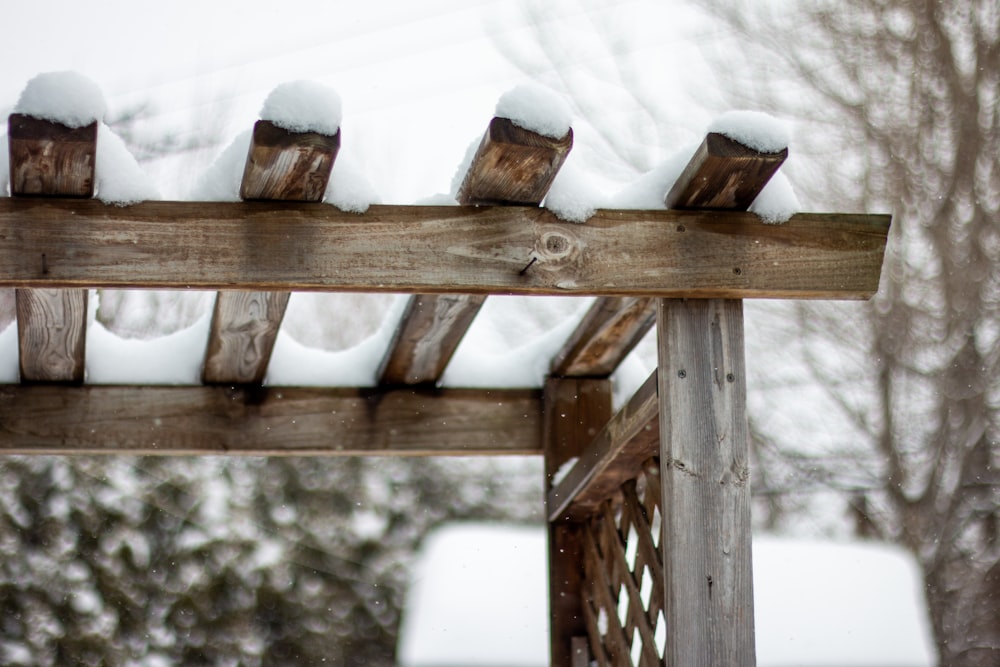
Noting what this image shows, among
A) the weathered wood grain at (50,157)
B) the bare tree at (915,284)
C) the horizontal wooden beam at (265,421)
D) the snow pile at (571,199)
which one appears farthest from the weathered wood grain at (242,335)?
the bare tree at (915,284)

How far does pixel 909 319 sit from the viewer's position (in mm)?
8266

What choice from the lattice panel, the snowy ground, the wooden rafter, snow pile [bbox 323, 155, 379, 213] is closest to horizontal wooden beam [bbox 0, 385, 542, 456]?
the lattice panel

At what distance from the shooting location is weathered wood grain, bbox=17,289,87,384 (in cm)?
272

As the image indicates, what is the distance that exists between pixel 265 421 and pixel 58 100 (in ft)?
6.11

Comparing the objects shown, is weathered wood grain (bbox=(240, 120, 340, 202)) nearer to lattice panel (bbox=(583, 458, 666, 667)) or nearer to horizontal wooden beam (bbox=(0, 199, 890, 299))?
horizontal wooden beam (bbox=(0, 199, 890, 299))

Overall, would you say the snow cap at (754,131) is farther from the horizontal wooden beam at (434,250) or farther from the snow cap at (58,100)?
the snow cap at (58,100)

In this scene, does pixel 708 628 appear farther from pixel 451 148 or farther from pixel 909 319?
pixel 451 148

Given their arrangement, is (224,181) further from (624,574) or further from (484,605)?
(484,605)

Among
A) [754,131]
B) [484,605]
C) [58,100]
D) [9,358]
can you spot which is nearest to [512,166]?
[754,131]

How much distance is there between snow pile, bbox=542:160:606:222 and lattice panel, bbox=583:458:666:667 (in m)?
0.95

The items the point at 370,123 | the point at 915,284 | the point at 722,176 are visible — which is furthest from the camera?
the point at 370,123

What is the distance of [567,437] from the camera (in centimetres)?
353

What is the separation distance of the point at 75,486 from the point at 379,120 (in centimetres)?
707

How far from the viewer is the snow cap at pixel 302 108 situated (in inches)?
71.7
